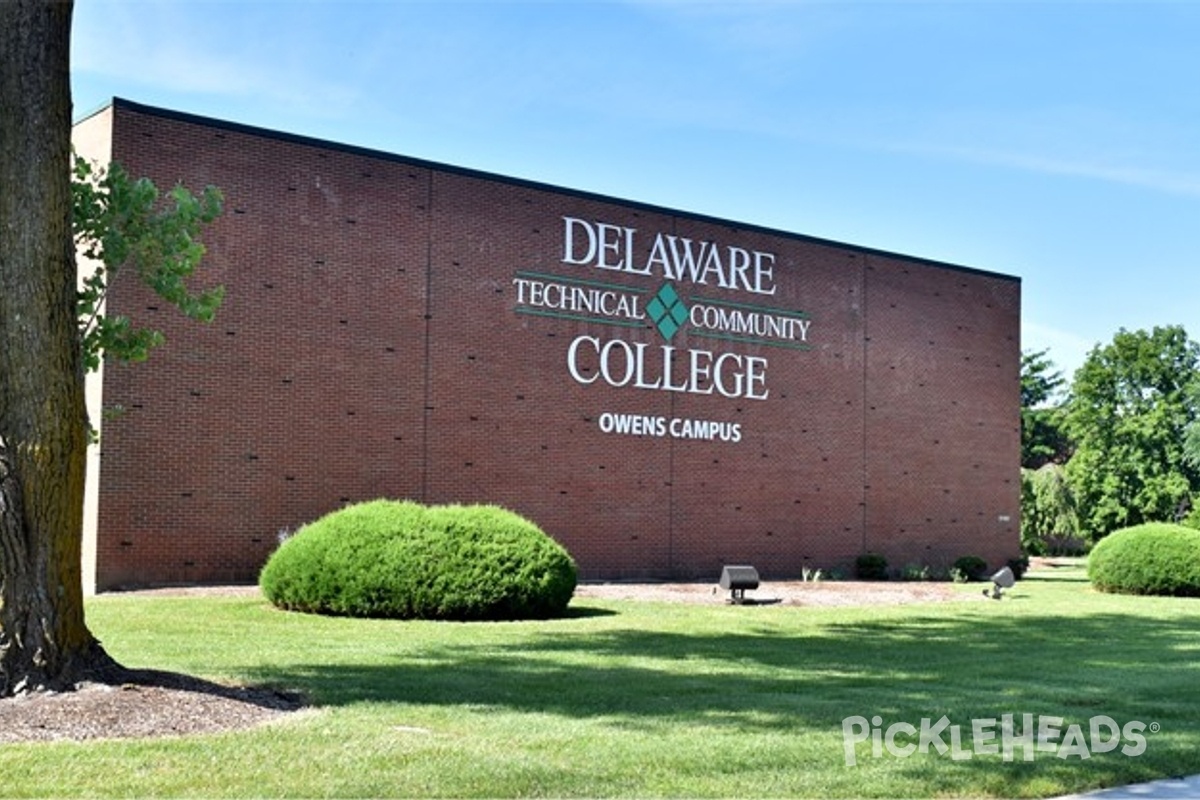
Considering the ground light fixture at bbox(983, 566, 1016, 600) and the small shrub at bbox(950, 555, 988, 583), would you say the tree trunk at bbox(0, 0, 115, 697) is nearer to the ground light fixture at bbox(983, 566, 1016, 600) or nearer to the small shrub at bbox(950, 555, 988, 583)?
the ground light fixture at bbox(983, 566, 1016, 600)

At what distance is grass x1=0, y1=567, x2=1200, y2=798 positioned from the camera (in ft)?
27.3

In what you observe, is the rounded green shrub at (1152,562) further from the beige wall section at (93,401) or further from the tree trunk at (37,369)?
the tree trunk at (37,369)

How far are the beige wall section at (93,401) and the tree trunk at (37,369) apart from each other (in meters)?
13.2

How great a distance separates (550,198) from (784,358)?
24.6 feet

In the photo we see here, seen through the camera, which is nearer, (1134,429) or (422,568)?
(422,568)

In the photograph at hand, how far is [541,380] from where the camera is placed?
29.5 m

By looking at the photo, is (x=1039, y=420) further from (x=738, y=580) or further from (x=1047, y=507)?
(x=738, y=580)

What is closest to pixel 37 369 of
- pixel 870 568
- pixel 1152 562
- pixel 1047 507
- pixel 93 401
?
pixel 93 401

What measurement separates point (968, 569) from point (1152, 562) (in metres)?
6.69

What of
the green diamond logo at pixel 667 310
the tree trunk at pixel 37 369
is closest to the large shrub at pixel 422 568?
the tree trunk at pixel 37 369

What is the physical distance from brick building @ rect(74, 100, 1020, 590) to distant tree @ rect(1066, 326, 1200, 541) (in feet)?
93.5

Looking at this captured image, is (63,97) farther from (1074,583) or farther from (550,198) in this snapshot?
(1074,583)

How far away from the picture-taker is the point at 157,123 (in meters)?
24.5

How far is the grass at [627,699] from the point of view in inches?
327
